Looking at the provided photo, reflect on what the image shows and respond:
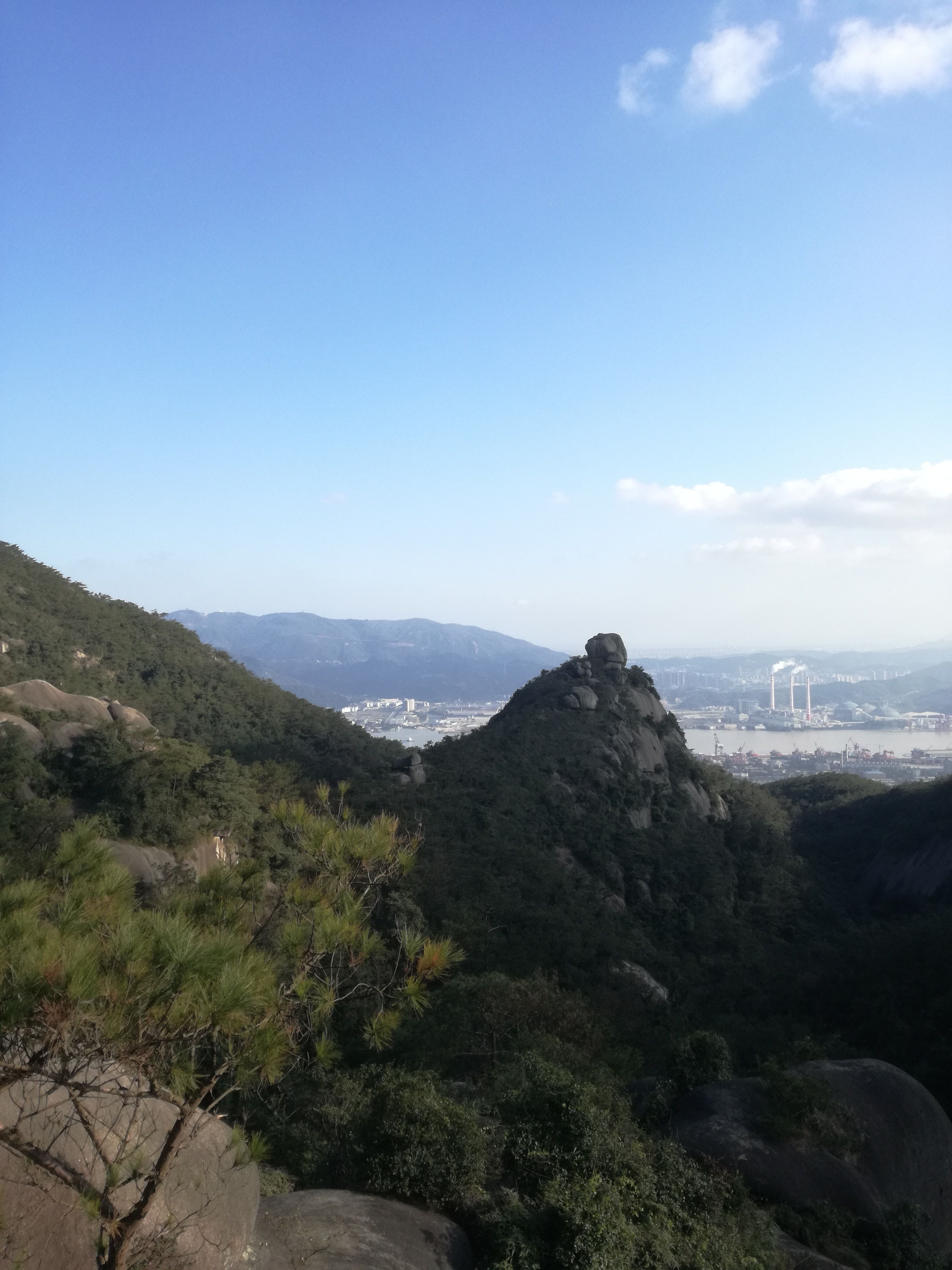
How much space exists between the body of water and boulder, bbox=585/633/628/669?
6688cm

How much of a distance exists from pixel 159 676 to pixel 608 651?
26.1 meters

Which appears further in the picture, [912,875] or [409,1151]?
[912,875]

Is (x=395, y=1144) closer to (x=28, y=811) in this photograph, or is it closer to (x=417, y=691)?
(x=28, y=811)

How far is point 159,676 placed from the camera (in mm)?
35500

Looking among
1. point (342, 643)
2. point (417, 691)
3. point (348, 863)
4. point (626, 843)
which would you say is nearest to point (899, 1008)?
point (626, 843)

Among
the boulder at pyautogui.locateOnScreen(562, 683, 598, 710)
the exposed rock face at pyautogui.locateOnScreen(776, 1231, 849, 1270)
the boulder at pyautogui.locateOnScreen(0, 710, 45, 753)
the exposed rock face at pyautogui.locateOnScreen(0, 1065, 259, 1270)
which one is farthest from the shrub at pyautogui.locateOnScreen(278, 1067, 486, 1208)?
the boulder at pyautogui.locateOnScreen(562, 683, 598, 710)

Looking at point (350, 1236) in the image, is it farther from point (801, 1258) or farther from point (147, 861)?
point (147, 861)

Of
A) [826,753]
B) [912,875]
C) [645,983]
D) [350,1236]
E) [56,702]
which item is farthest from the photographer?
[826,753]

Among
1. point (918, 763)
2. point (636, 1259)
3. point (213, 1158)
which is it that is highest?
point (213, 1158)

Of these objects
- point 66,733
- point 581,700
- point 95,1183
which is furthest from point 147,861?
point 581,700

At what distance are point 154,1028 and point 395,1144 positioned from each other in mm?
4425

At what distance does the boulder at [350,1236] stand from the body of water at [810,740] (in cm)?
10861

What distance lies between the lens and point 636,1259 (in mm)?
6195

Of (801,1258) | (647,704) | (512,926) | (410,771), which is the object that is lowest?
(512,926)
